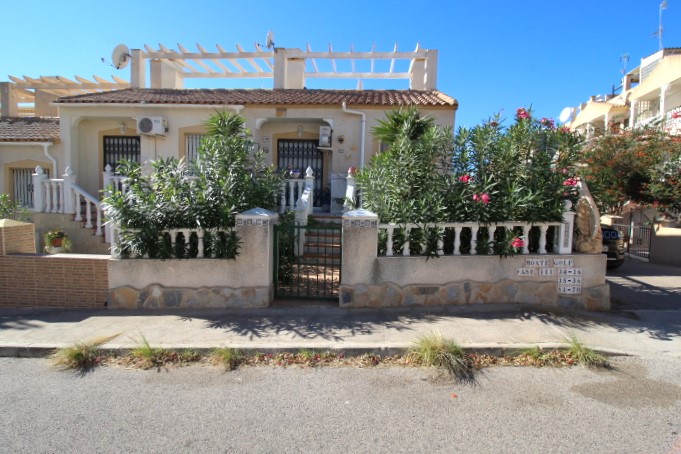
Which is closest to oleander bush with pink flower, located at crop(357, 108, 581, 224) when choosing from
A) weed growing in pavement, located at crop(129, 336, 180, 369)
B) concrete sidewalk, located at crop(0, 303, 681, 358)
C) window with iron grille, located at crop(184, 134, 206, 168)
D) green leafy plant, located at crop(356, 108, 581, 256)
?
green leafy plant, located at crop(356, 108, 581, 256)

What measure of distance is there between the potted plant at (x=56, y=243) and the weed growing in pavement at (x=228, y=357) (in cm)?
657

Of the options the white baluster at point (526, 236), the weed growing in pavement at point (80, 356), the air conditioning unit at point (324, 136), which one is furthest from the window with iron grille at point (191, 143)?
the white baluster at point (526, 236)

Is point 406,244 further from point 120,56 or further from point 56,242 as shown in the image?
point 120,56

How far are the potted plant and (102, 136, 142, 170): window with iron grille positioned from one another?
4.51m

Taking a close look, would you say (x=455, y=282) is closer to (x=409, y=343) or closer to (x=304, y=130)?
(x=409, y=343)

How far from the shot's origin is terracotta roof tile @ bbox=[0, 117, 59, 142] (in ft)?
40.4

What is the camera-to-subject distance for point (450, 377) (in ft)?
13.4

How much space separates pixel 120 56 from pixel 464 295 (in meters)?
14.9

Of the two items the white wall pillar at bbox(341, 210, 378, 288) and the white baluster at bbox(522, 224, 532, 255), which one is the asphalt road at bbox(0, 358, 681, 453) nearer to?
the white wall pillar at bbox(341, 210, 378, 288)

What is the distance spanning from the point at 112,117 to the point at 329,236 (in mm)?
8391

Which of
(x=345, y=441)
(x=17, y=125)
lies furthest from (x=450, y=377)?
(x=17, y=125)

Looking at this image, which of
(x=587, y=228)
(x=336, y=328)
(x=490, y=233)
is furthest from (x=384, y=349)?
(x=587, y=228)

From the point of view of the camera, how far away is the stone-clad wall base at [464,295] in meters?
5.94

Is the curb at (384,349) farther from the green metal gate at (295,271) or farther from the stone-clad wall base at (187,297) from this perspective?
the green metal gate at (295,271)
